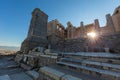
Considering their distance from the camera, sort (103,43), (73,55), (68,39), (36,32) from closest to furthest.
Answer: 1. (73,55)
2. (103,43)
3. (68,39)
4. (36,32)

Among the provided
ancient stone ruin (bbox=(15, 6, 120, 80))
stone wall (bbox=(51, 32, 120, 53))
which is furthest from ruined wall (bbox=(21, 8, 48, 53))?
stone wall (bbox=(51, 32, 120, 53))

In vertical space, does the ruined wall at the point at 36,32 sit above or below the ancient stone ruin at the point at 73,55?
above

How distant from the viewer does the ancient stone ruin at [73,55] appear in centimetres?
148

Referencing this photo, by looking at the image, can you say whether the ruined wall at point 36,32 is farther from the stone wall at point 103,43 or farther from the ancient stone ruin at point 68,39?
the stone wall at point 103,43

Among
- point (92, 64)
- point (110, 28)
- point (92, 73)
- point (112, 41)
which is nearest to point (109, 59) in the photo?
point (92, 64)

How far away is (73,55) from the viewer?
8.72 ft

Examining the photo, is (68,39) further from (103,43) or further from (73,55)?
(73,55)

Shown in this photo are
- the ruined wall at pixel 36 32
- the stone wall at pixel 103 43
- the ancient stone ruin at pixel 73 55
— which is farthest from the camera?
the ruined wall at pixel 36 32

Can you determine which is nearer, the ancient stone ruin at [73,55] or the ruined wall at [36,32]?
the ancient stone ruin at [73,55]

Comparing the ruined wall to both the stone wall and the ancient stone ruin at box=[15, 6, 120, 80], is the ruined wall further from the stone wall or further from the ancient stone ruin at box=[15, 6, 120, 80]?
the stone wall

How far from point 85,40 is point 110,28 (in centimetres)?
683

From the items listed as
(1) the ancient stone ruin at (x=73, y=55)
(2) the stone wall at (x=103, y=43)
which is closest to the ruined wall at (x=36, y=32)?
(1) the ancient stone ruin at (x=73, y=55)

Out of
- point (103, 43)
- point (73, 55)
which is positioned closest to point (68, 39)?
point (103, 43)

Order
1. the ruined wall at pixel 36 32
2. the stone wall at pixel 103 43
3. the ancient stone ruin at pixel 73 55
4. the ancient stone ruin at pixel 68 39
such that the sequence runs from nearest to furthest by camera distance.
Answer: the ancient stone ruin at pixel 73 55
the stone wall at pixel 103 43
the ancient stone ruin at pixel 68 39
the ruined wall at pixel 36 32
